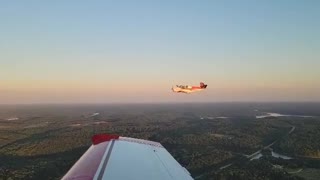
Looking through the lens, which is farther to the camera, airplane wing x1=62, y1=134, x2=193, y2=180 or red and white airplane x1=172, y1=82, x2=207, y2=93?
red and white airplane x1=172, y1=82, x2=207, y2=93

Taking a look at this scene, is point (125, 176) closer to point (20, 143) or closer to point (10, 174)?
point (10, 174)

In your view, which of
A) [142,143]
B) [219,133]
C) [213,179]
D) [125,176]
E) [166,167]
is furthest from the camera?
[219,133]

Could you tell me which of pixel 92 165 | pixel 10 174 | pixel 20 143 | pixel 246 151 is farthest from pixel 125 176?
pixel 20 143

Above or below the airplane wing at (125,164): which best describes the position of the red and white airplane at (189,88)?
above

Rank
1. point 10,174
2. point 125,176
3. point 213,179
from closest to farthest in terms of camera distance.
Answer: point 125,176 < point 213,179 < point 10,174

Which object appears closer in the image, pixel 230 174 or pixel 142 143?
pixel 142 143

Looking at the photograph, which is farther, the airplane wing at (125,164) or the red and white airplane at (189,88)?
the red and white airplane at (189,88)

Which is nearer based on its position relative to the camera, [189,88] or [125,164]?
[125,164]

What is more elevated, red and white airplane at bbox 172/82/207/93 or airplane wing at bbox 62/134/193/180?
red and white airplane at bbox 172/82/207/93
